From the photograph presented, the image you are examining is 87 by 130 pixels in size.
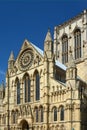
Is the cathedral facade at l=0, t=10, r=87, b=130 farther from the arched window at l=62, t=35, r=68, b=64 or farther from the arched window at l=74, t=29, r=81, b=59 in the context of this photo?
the arched window at l=62, t=35, r=68, b=64

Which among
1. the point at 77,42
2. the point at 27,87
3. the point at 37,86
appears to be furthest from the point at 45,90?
the point at 77,42

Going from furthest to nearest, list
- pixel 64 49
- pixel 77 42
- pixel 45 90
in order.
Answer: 1. pixel 64 49
2. pixel 77 42
3. pixel 45 90

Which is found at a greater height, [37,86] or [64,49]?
[64,49]

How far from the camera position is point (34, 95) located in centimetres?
6506

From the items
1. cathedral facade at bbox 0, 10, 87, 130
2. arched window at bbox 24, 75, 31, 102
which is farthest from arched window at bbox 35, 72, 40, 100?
arched window at bbox 24, 75, 31, 102

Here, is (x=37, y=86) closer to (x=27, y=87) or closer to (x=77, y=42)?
(x=27, y=87)

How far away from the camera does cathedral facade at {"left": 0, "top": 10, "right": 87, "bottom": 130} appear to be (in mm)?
56656

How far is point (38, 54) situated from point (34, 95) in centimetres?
872

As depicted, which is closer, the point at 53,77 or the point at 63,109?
the point at 63,109

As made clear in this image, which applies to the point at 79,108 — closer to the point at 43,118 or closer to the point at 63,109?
Answer: the point at 63,109

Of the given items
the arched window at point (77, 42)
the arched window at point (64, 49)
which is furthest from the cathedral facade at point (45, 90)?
the arched window at point (64, 49)

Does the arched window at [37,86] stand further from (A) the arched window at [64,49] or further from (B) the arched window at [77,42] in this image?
(A) the arched window at [64,49]

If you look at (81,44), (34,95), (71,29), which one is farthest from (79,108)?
(71,29)

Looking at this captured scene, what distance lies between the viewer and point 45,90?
61469 millimetres
